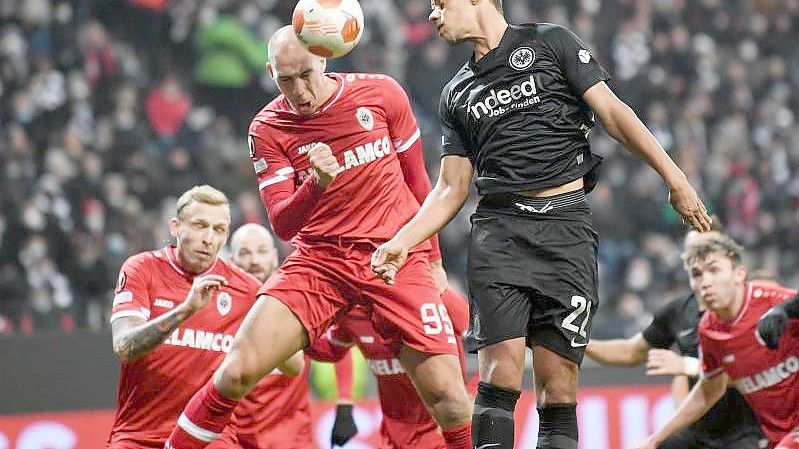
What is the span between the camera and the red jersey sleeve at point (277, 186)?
4.86m

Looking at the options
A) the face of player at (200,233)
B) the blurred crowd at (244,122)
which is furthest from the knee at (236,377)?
the blurred crowd at (244,122)

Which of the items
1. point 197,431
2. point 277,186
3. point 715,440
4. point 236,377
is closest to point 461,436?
point 236,377

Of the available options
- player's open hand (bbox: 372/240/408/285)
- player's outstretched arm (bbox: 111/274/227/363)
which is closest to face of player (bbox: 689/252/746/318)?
player's open hand (bbox: 372/240/408/285)

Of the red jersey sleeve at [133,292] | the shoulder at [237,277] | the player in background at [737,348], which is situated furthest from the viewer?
the player in background at [737,348]

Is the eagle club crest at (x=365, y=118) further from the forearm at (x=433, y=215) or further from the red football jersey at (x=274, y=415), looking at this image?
the red football jersey at (x=274, y=415)

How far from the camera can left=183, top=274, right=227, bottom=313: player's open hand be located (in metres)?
4.54

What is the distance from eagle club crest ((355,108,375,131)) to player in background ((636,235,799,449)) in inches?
69.5

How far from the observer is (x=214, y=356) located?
215 inches

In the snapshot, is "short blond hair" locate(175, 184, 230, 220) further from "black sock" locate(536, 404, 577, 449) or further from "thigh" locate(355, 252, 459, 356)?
"black sock" locate(536, 404, 577, 449)

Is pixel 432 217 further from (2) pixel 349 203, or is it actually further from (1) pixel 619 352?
(1) pixel 619 352

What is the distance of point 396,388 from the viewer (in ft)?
Result: 19.1

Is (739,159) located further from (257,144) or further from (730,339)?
(257,144)

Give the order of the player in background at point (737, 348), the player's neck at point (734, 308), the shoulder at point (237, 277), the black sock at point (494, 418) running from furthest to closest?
the player's neck at point (734, 308), the player in background at point (737, 348), the shoulder at point (237, 277), the black sock at point (494, 418)

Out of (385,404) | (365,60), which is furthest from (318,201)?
(365,60)
